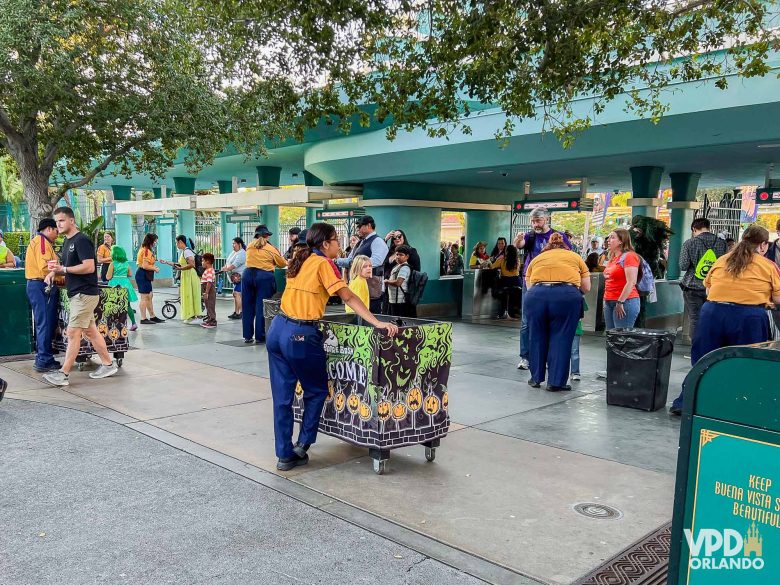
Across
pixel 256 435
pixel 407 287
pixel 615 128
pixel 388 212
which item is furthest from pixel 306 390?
pixel 388 212

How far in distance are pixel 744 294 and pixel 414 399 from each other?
10.6 feet

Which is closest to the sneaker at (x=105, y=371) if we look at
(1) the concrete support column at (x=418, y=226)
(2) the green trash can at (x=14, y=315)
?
(2) the green trash can at (x=14, y=315)

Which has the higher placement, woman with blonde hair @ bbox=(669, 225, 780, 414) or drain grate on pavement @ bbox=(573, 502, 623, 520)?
woman with blonde hair @ bbox=(669, 225, 780, 414)

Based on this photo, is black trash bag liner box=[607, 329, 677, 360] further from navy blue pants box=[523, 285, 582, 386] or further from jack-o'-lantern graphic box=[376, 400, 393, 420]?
jack-o'-lantern graphic box=[376, 400, 393, 420]

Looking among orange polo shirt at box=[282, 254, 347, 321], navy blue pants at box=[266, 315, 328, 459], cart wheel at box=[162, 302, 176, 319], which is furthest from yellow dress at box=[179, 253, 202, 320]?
orange polo shirt at box=[282, 254, 347, 321]

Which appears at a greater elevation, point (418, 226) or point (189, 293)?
point (418, 226)

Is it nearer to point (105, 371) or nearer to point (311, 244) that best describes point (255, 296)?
point (105, 371)

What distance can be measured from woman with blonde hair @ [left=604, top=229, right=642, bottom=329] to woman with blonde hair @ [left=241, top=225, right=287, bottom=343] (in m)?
5.36

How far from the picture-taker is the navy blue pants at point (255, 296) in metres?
10.8

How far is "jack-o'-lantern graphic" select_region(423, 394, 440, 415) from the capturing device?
16.3ft

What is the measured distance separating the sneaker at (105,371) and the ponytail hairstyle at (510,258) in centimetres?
879

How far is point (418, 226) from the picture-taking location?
1605 centimetres

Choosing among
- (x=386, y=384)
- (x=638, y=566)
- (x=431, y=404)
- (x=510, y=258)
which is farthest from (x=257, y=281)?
(x=638, y=566)

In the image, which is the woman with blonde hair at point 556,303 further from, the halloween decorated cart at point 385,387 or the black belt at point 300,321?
the black belt at point 300,321
